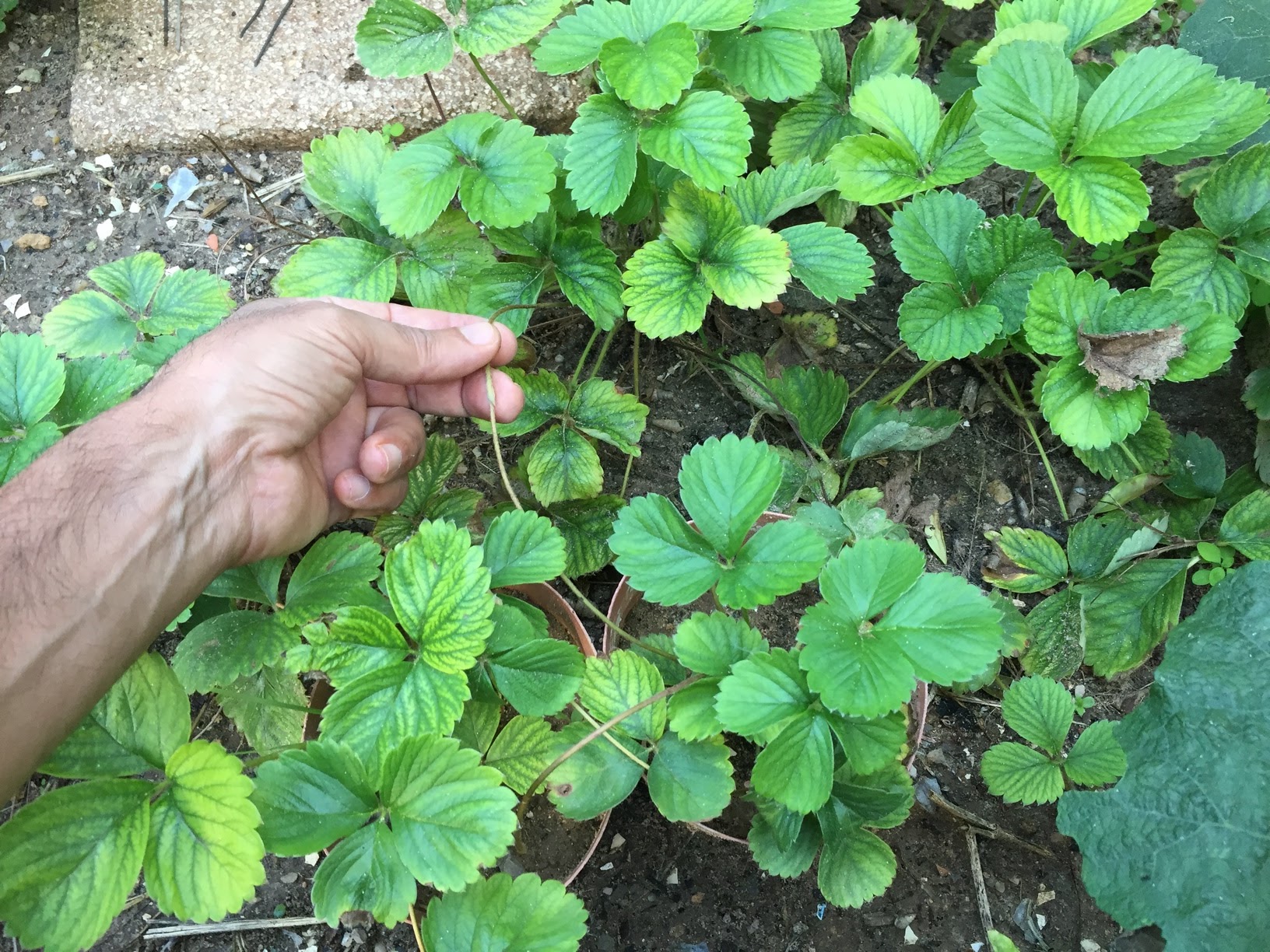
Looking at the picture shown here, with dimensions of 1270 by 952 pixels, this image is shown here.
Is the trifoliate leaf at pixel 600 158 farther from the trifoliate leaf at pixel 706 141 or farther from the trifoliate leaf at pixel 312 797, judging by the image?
the trifoliate leaf at pixel 312 797

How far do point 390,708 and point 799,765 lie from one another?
50 centimetres

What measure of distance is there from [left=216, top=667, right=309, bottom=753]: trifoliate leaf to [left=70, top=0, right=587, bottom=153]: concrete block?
132 centimetres

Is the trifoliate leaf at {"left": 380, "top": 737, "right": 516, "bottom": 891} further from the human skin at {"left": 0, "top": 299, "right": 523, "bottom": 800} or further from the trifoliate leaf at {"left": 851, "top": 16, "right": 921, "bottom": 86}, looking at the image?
the trifoliate leaf at {"left": 851, "top": 16, "right": 921, "bottom": 86}

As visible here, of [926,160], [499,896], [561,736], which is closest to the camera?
[499,896]

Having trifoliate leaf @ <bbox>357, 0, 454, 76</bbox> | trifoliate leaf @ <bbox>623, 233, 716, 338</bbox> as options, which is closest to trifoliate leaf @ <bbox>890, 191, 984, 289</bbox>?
trifoliate leaf @ <bbox>623, 233, 716, 338</bbox>

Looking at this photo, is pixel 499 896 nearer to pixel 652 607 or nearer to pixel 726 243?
pixel 652 607

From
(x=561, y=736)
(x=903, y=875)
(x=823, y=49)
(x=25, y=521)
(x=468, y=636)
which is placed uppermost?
(x=823, y=49)

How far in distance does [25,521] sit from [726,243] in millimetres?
1078

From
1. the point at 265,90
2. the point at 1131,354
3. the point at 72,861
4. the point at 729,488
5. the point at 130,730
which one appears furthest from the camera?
the point at 265,90

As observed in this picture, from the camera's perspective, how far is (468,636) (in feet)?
3.37

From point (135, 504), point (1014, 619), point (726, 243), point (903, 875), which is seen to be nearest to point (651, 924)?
point (903, 875)

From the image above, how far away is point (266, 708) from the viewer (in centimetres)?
130

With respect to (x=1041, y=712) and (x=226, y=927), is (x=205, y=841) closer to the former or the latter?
(x=226, y=927)

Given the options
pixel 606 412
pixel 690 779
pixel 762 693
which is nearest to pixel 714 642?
pixel 762 693
